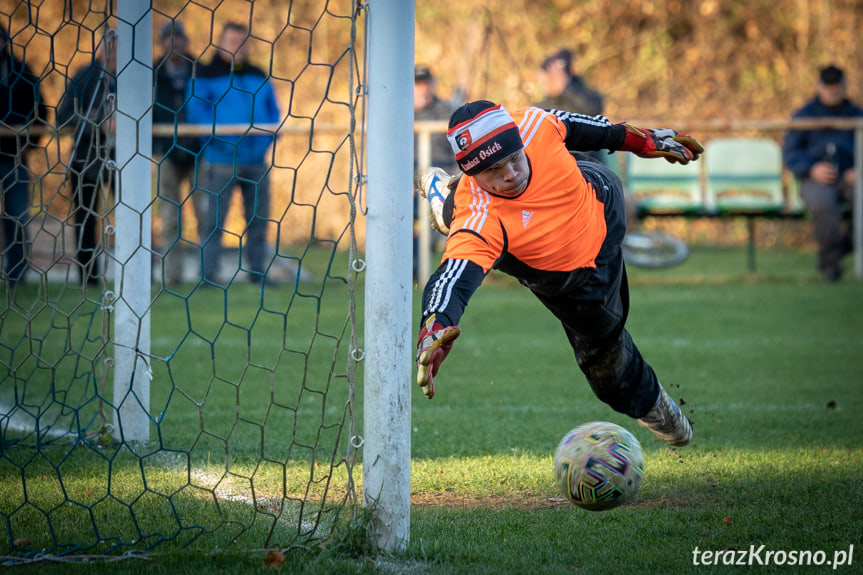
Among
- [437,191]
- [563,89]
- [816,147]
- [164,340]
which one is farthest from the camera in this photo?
[816,147]

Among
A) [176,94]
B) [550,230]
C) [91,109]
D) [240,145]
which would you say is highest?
[176,94]

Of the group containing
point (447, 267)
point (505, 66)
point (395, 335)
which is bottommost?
point (395, 335)

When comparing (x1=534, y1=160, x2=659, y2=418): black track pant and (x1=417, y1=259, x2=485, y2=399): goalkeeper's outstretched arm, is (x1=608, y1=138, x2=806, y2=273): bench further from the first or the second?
(x1=417, y1=259, x2=485, y2=399): goalkeeper's outstretched arm

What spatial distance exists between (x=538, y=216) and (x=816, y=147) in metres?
8.90

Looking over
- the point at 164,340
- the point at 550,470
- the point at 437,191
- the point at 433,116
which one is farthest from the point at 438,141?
the point at 550,470

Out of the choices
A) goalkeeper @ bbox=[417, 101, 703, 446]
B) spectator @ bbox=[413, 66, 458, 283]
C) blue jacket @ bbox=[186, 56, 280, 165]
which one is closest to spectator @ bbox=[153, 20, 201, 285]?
blue jacket @ bbox=[186, 56, 280, 165]

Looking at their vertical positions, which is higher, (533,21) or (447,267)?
(533,21)

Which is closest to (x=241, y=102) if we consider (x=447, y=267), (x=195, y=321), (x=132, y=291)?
(x=195, y=321)

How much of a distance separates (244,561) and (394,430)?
712 mm

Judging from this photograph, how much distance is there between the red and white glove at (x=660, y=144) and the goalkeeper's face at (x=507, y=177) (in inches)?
27.0

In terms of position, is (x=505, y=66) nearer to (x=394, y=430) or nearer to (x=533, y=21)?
(x=533, y=21)

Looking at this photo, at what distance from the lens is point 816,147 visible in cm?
1152

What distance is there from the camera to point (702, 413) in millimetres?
5926

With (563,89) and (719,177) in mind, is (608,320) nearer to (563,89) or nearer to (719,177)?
(563,89)
